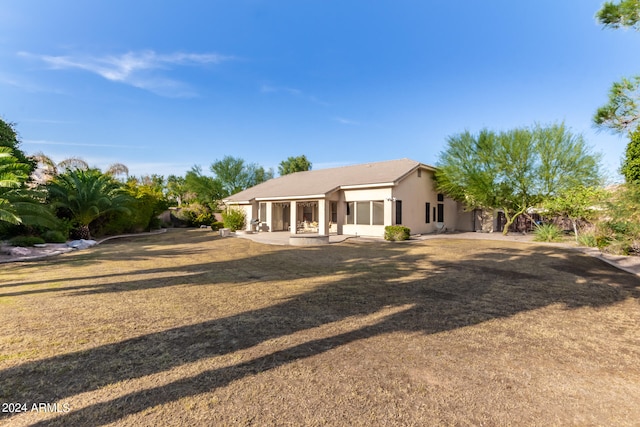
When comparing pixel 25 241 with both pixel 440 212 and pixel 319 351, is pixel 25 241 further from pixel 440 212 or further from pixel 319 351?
pixel 440 212

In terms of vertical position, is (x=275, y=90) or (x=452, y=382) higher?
(x=275, y=90)

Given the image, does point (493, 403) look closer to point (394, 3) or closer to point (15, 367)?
point (15, 367)

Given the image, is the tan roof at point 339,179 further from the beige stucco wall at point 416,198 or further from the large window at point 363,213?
the large window at point 363,213

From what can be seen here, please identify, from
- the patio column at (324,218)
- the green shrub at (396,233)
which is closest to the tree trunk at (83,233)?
the patio column at (324,218)

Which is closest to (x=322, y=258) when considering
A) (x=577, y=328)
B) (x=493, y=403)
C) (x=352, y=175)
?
(x=577, y=328)

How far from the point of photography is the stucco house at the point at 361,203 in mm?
21016

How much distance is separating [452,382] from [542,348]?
1.95 meters

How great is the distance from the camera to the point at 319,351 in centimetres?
402

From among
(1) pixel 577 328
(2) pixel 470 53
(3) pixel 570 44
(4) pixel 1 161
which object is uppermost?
(2) pixel 470 53

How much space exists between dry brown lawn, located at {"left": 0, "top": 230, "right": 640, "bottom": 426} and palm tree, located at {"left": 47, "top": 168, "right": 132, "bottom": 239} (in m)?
12.7

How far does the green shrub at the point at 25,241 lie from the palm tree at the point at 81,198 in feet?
12.4

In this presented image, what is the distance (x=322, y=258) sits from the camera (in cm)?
1245

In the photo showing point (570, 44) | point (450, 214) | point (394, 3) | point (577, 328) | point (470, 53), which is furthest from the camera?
point (450, 214)

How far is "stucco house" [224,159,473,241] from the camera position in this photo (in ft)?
68.9
